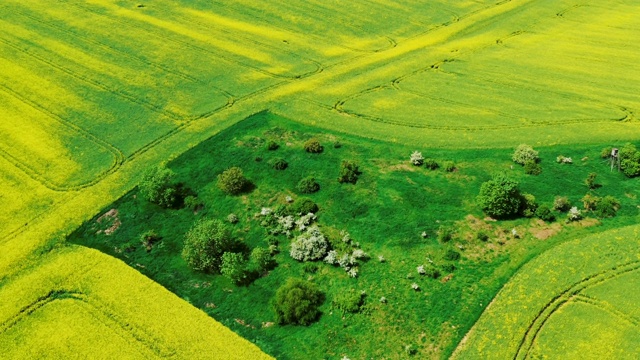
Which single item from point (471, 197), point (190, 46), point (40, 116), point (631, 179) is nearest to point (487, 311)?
point (471, 197)

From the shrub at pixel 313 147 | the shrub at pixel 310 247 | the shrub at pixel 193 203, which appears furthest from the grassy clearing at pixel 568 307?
the shrub at pixel 193 203

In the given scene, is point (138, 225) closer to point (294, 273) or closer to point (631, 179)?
point (294, 273)

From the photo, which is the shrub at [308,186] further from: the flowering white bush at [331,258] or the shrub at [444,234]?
the shrub at [444,234]

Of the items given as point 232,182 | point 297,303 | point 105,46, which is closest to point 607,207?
point 297,303

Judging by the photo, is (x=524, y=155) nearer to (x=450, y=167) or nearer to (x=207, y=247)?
(x=450, y=167)

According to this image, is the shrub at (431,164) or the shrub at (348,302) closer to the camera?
the shrub at (348,302)
